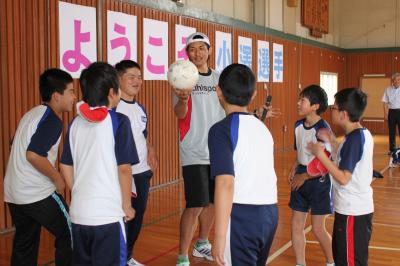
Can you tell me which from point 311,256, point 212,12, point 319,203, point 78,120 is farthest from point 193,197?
point 212,12

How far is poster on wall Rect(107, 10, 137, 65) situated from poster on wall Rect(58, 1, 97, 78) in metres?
0.31

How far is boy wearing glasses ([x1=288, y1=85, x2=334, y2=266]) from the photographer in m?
3.42

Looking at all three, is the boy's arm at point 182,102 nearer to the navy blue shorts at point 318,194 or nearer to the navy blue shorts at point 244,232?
the navy blue shorts at point 318,194

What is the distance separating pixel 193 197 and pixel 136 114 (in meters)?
0.81

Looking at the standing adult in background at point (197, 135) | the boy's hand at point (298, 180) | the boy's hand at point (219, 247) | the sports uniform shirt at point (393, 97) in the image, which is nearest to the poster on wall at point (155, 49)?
the standing adult in background at point (197, 135)

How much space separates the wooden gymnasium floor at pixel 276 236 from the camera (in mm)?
4090

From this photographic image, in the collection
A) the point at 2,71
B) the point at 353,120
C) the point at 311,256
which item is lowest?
the point at 311,256

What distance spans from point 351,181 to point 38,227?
196cm

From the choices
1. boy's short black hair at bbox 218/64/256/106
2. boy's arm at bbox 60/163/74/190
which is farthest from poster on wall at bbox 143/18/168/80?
boy's short black hair at bbox 218/64/256/106

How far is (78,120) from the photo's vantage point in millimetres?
2426

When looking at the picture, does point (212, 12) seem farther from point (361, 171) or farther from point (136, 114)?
point (361, 171)

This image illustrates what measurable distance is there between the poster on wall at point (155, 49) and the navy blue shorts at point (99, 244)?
15.8 ft

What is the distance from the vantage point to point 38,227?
298 cm

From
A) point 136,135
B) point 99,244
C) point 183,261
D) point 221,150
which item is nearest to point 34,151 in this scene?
point 99,244
